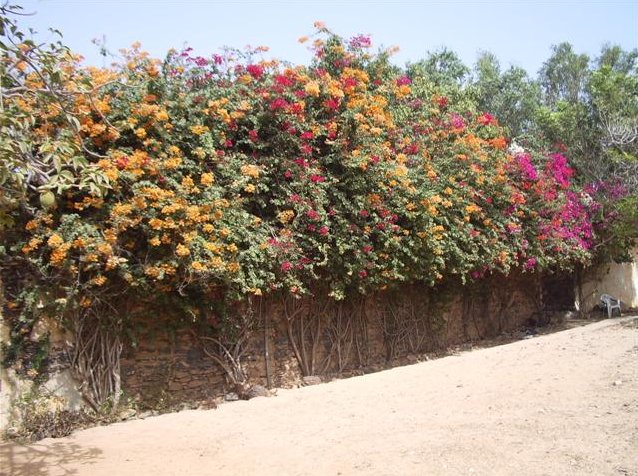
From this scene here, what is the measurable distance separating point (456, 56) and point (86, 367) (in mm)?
14782

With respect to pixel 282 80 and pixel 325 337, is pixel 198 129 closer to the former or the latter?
pixel 282 80

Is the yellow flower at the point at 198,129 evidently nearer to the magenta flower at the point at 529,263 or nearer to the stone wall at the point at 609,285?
the magenta flower at the point at 529,263

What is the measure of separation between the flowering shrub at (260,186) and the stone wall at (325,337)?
0.65 meters

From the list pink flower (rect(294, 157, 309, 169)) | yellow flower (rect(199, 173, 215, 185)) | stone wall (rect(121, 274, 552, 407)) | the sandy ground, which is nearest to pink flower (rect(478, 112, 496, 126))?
stone wall (rect(121, 274, 552, 407))

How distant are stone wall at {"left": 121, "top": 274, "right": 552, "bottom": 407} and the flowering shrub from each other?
0.65 meters

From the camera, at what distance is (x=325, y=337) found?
934cm

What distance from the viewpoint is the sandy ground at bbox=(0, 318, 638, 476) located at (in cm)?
433

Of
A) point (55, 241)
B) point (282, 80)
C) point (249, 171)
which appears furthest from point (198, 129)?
point (55, 241)

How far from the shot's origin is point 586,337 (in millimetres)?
9852

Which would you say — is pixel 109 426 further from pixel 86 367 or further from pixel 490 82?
pixel 490 82

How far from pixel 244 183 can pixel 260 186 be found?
1.38 ft

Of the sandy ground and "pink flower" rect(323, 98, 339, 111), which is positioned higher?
"pink flower" rect(323, 98, 339, 111)

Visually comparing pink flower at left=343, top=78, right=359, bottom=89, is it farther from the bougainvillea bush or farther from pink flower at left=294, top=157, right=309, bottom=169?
pink flower at left=294, top=157, right=309, bottom=169

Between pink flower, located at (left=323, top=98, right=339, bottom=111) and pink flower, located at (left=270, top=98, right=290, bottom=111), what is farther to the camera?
pink flower, located at (left=323, top=98, right=339, bottom=111)
